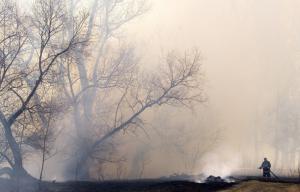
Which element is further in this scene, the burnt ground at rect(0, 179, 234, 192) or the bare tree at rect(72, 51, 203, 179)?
the bare tree at rect(72, 51, 203, 179)

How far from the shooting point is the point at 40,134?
3306 centimetres

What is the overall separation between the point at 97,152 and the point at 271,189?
2124 centimetres

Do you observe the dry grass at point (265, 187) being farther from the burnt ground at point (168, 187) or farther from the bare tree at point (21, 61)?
the bare tree at point (21, 61)

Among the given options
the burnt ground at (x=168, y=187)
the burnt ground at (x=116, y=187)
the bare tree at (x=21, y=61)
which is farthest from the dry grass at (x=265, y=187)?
the bare tree at (x=21, y=61)

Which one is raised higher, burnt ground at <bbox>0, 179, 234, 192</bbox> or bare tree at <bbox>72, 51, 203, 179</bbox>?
bare tree at <bbox>72, 51, 203, 179</bbox>

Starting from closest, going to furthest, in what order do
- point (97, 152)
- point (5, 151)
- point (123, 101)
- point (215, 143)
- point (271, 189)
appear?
point (271, 189) < point (5, 151) < point (97, 152) < point (123, 101) < point (215, 143)

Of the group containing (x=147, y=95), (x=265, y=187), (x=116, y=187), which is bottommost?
(x=116, y=187)

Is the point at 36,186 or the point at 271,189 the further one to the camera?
the point at 36,186

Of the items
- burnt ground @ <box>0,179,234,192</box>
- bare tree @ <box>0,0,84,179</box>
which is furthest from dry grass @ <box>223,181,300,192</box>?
bare tree @ <box>0,0,84,179</box>

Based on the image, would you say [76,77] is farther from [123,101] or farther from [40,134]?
[40,134]

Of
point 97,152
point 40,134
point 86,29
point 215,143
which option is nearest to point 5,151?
point 40,134

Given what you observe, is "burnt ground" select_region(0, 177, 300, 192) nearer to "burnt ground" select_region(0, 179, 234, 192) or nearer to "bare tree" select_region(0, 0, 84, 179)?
"burnt ground" select_region(0, 179, 234, 192)

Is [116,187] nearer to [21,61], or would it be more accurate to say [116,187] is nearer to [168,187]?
[168,187]

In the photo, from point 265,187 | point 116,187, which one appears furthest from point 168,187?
point 265,187
